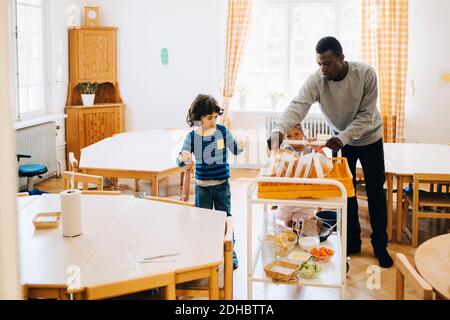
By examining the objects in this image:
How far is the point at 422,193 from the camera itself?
450 cm

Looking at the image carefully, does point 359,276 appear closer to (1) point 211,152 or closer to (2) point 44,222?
(1) point 211,152

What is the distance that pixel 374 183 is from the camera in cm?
378

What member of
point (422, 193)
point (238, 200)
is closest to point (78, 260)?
point (422, 193)

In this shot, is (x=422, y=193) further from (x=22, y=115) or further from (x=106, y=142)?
(x=22, y=115)

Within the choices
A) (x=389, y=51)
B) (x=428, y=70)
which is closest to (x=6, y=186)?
(x=389, y=51)

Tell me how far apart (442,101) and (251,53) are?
2499 millimetres

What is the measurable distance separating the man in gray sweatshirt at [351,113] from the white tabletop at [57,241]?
0.98 metres

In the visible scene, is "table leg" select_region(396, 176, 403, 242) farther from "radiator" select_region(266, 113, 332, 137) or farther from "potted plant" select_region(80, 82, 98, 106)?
"potted plant" select_region(80, 82, 98, 106)

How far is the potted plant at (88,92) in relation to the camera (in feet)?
23.7

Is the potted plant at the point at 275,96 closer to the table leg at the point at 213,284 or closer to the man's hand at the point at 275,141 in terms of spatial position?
the man's hand at the point at 275,141

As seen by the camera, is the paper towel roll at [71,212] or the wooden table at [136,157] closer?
the paper towel roll at [71,212]

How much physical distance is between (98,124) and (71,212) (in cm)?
501

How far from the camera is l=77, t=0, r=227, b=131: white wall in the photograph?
7367 mm

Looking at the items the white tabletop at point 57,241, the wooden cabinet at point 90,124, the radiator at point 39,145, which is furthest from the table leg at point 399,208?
the wooden cabinet at point 90,124
